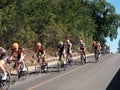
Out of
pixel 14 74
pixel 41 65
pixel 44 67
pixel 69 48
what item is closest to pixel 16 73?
pixel 14 74

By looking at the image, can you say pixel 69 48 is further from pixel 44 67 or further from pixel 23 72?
pixel 23 72

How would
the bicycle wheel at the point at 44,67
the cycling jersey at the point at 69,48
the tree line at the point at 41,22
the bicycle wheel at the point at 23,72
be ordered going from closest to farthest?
1. the bicycle wheel at the point at 23,72
2. the bicycle wheel at the point at 44,67
3. the cycling jersey at the point at 69,48
4. the tree line at the point at 41,22

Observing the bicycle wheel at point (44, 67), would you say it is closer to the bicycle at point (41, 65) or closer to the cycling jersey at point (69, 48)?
the bicycle at point (41, 65)

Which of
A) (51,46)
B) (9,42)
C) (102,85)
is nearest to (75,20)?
(51,46)

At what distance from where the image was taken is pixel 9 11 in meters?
31.7

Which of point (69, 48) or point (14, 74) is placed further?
point (69, 48)

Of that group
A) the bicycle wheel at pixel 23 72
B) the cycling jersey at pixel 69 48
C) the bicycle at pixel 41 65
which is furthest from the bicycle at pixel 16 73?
the cycling jersey at pixel 69 48

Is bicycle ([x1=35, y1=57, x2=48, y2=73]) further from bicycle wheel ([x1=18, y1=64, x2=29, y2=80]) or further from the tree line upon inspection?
the tree line

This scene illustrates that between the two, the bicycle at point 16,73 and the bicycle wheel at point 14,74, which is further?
the bicycle at point 16,73

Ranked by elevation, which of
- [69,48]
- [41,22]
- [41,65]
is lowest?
[41,65]

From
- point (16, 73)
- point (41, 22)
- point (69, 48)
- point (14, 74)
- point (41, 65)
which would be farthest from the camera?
point (41, 22)

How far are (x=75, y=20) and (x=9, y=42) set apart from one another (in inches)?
1017

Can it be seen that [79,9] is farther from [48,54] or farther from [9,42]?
[9,42]

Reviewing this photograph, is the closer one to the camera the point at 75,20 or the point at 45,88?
the point at 45,88
